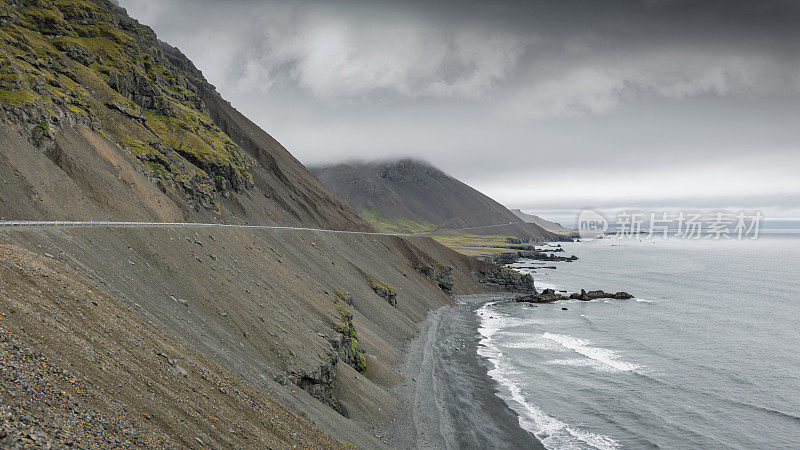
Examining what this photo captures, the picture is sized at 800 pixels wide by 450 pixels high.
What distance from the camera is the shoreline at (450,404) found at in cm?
3431

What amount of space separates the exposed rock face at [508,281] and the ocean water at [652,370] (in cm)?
1611

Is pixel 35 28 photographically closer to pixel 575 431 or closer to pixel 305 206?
pixel 305 206

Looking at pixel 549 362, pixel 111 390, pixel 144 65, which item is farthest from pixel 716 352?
pixel 144 65

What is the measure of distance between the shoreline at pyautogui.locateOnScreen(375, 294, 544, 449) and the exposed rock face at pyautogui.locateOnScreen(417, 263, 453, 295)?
39432 mm

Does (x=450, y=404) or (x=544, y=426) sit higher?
(x=544, y=426)

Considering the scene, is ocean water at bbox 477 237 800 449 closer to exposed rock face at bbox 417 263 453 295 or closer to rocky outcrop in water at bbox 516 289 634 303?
rocky outcrop in water at bbox 516 289 634 303

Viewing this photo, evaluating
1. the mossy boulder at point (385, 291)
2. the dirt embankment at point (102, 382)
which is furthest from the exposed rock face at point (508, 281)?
the dirt embankment at point (102, 382)

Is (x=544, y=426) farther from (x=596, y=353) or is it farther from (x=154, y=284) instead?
(x=154, y=284)

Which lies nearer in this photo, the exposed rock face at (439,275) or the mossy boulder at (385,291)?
the mossy boulder at (385,291)

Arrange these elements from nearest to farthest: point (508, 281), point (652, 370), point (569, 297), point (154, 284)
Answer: point (154, 284)
point (652, 370)
point (569, 297)
point (508, 281)

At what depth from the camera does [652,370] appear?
5325 centimetres

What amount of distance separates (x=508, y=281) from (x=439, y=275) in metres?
22.4

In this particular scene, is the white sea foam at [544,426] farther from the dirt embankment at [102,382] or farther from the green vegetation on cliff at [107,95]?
the green vegetation on cliff at [107,95]

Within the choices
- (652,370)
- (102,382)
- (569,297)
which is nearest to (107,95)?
(102,382)
